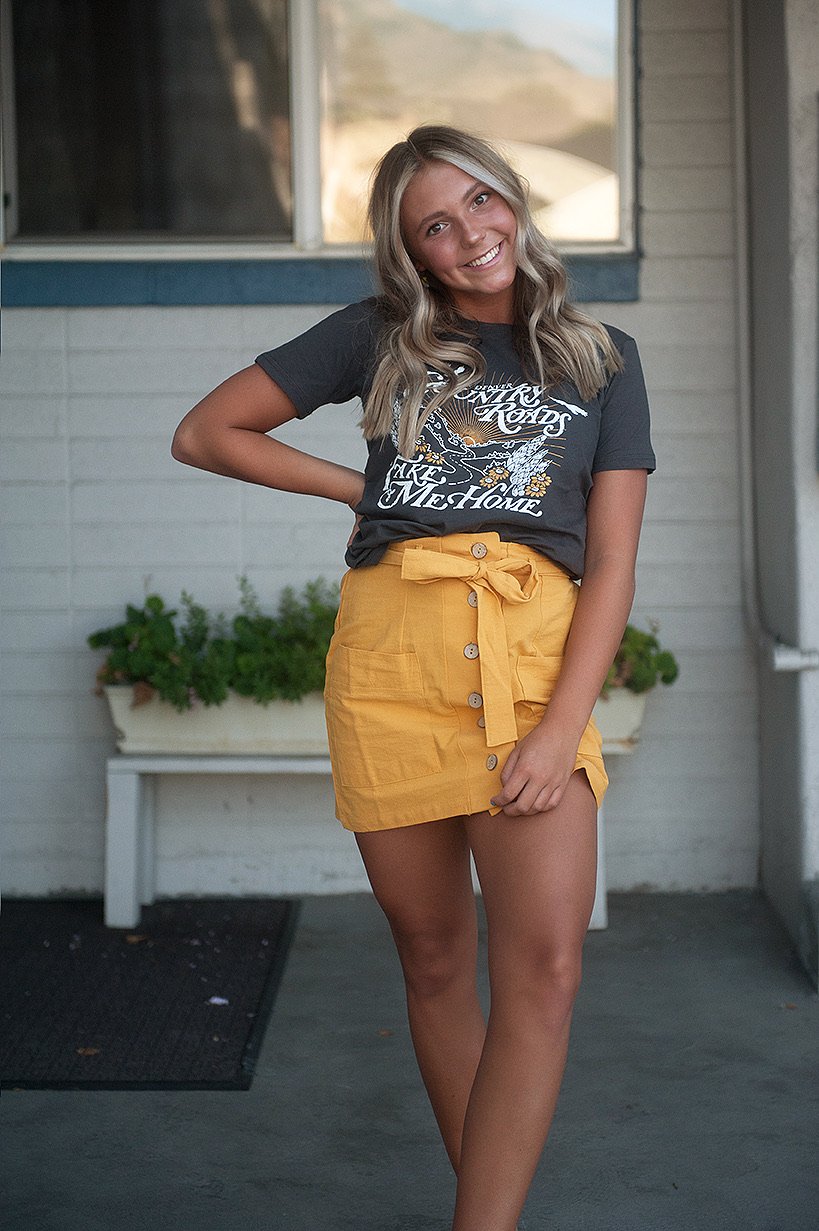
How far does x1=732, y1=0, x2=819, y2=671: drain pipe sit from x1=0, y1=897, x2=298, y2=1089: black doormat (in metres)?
1.70

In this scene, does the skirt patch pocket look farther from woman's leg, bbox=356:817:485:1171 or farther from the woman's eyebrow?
the woman's eyebrow

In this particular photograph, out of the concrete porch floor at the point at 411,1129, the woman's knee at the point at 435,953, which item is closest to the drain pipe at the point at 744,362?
the concrete porch floor at the point at 411,1129

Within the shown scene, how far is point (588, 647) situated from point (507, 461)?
294 millimetres

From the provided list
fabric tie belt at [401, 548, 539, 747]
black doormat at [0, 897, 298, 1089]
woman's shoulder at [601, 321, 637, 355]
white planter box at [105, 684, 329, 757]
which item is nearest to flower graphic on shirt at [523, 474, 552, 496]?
fabric tie belt at [401, 548, 539, 747]

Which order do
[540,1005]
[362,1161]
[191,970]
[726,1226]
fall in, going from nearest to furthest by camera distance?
[540,1005]
[726,1226]
[362,1161]
[191,970]

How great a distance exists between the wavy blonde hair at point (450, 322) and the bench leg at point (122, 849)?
230cm

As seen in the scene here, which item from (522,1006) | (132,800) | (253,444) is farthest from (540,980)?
(132,800)

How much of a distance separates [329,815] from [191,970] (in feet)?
2.66

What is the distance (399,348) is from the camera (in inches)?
78.1

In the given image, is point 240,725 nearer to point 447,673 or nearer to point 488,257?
point 447,673

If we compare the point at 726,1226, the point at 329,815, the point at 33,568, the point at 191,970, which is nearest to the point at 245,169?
the point at 33,568

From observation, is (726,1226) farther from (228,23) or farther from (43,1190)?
(228,23)

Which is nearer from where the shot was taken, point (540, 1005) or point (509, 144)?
point (540, 1005)

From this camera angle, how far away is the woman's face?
1971 mm
